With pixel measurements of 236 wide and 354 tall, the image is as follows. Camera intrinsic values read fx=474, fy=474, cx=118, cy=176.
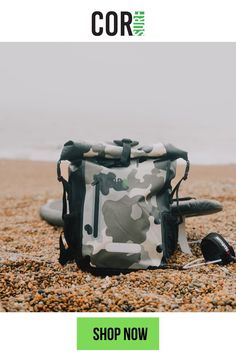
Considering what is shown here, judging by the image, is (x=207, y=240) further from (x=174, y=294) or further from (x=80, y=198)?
(x=80, y=198)

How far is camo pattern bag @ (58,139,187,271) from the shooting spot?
11.3ft

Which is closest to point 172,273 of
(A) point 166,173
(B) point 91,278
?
(B) point 91,278

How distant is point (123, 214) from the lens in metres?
3.52

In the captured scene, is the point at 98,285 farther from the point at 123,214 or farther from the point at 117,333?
the point at 123,214

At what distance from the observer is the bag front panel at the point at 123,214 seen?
343 centimetres

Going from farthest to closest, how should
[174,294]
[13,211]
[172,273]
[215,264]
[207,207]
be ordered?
[13,211]
[207,207]
[215,264]
[172,273]
[174,294]

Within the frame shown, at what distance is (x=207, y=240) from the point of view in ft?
12.1
